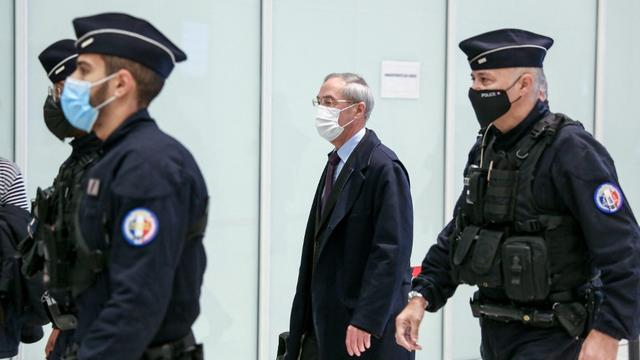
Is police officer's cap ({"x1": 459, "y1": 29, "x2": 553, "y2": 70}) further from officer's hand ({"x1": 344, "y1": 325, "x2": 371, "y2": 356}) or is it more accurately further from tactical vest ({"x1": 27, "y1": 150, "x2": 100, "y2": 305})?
tactical vest ({"x1": 27, "y1": 150, "x2": 100, "y2": 305})

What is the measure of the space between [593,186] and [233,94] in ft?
9.38

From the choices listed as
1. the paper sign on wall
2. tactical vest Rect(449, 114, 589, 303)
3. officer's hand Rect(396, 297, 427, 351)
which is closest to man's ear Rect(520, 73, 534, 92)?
tactical vest Rect(449, 114, 589, 303)

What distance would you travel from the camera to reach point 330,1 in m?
5.47

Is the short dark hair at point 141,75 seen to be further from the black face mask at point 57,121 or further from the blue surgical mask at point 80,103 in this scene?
the black face mask at point 57,121

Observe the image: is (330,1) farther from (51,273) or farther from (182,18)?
(51,273)

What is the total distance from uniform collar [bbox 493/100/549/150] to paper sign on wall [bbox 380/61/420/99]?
2588 millimetres

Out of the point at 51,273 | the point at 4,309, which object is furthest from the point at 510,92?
the point at 4,309

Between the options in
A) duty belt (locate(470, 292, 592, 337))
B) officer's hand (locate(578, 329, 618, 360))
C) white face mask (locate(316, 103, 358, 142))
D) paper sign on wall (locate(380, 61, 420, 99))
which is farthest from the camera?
paper sign on wall (locate(380, 61, 420, 99))

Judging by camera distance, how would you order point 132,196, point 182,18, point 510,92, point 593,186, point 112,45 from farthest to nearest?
point 182,18
point 510,92
point 593,186
point 112,45
point 132,196

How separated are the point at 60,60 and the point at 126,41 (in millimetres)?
1108

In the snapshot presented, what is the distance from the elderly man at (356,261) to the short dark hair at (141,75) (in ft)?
4.56

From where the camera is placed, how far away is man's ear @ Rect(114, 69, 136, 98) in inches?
93.8

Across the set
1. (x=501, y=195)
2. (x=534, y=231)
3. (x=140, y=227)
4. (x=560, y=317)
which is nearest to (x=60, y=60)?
(x=140, y=227)

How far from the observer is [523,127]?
3.06 metres
